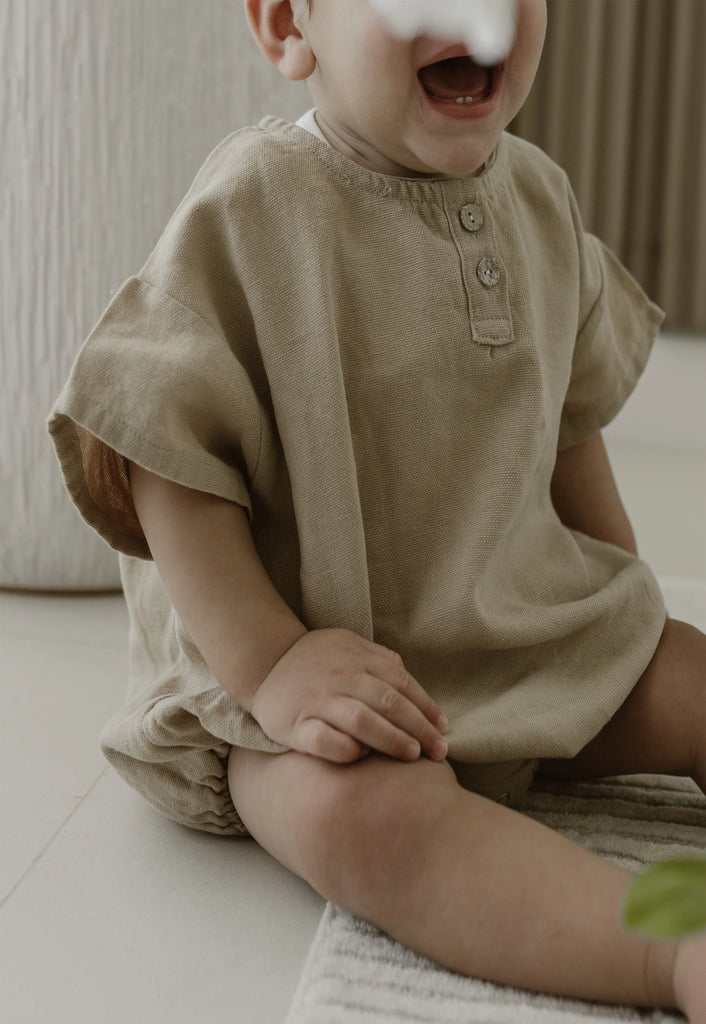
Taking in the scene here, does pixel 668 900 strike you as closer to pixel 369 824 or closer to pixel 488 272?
pixel 369 824

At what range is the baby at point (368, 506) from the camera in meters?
0.58

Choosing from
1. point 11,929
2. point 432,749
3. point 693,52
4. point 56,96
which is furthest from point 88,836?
point 693,52

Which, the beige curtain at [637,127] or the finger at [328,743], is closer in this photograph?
the finger at [328,743]

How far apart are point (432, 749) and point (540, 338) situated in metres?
0.23

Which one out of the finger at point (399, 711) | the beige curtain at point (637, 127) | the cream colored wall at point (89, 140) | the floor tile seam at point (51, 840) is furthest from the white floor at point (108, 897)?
the beige curtain at point (637, 127)

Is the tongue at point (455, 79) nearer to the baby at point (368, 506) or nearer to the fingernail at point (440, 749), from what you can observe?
the baby at point (368, 506)

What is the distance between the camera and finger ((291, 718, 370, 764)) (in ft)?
1.91

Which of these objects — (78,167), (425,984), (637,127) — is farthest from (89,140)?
(637,127)

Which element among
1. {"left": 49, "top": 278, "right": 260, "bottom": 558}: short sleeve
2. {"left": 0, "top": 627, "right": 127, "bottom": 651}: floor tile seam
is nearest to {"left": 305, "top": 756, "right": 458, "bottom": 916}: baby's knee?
{"left": 49, "top": 278, "right": 260, "bottom": 558}: short sleeve

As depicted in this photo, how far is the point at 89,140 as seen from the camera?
0.93 m

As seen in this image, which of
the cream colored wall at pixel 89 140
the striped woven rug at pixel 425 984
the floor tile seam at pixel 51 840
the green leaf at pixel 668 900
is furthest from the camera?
the cream colored wall at pixel 89 140

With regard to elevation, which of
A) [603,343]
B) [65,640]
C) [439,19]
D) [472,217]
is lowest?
[65,640]

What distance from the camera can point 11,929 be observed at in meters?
0.61

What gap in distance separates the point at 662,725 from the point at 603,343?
0.23 metres
